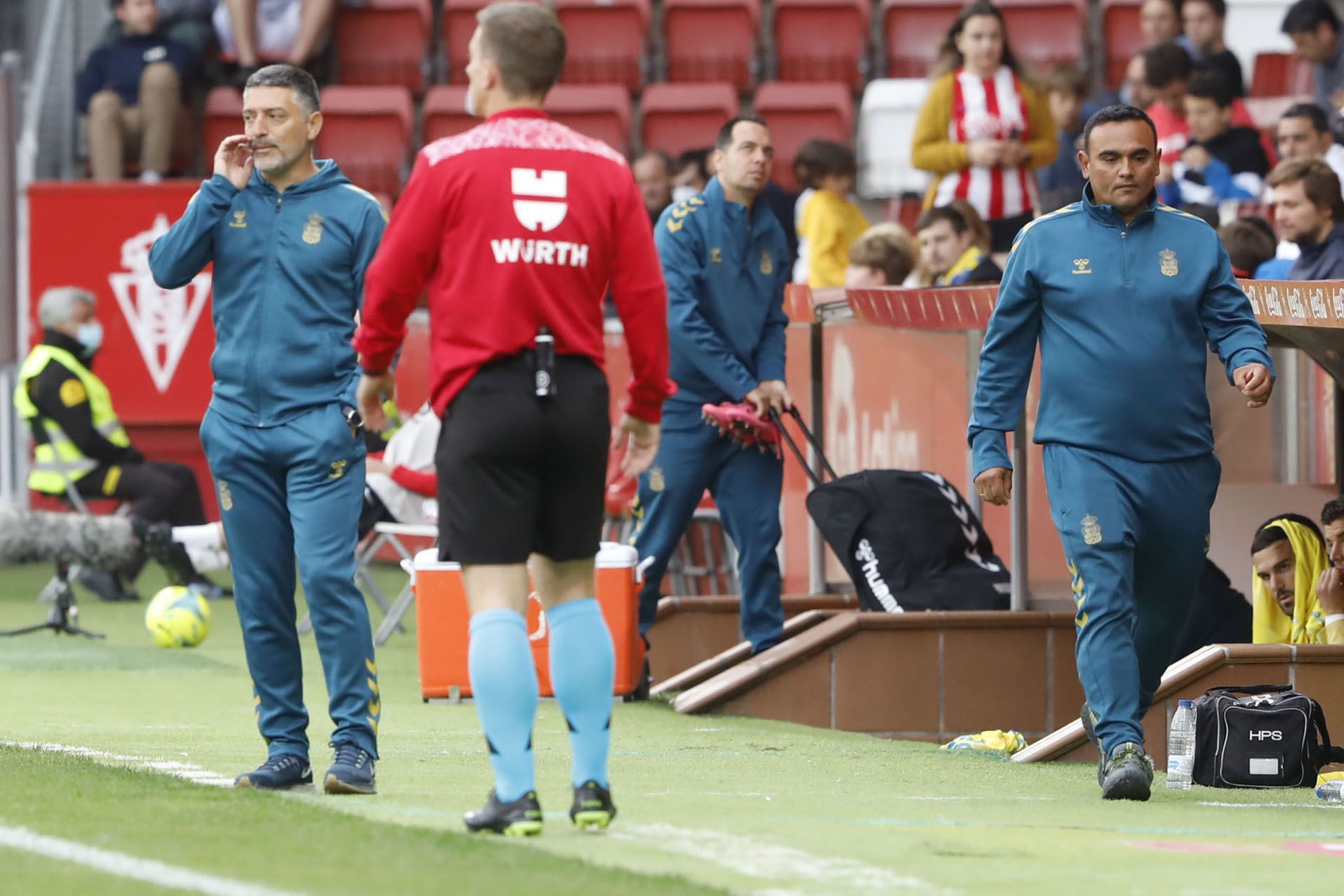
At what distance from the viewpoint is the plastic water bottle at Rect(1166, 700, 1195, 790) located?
7039 millimetres

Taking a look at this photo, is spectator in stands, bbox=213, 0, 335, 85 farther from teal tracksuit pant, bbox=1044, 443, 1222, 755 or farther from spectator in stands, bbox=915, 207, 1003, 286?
teal tracksuit pant, bbox=1044, 443, 1222, 755

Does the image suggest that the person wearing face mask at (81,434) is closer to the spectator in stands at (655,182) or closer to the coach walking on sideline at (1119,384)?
the spectator in stands at (655,182)

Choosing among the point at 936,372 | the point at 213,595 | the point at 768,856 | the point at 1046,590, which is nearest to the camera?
the point at 768,856

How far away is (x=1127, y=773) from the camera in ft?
20.4

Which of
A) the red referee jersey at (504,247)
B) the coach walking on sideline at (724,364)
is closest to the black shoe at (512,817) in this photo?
the red referee jersey at (504,247)

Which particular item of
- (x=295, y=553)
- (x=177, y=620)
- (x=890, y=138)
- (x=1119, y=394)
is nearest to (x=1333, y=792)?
(x=1119, y=394)

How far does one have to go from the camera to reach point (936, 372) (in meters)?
10.8

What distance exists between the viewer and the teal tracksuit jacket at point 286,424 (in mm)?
5992

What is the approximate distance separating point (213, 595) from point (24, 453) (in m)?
2.81

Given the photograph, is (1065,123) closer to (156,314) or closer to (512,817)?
(156,314)

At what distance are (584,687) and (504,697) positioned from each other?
0.62 feet

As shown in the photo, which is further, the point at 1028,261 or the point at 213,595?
the point at 213,595

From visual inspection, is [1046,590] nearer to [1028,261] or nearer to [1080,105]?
[1028,261]

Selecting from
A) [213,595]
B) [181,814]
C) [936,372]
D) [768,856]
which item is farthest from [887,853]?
[213,595]
